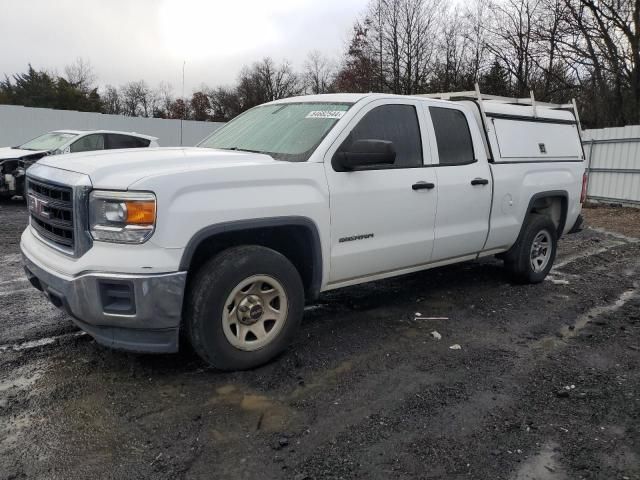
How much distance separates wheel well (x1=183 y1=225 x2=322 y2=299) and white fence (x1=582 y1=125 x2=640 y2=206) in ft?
44.0

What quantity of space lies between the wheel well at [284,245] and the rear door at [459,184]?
1.42m

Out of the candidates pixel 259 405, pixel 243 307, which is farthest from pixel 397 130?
pixel 259 405

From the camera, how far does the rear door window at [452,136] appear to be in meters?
4.93

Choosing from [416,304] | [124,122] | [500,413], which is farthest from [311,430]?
[124,122]

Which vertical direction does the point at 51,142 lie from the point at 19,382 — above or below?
above

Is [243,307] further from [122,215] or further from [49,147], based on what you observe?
[49,147]

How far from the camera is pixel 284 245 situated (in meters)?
4.02

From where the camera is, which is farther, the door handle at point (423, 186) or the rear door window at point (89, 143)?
the rear door window at point (89, 143)

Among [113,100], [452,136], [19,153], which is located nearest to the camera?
[452,136]

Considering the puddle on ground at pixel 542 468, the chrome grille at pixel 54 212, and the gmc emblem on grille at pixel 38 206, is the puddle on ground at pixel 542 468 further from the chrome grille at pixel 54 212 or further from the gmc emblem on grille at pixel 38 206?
the gmc emblem on grille at pixel 38 206

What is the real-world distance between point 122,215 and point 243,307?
1.01m

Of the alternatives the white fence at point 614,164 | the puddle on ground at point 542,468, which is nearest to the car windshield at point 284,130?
the puddle on ground at point 542,468

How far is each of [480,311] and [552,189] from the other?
194cm

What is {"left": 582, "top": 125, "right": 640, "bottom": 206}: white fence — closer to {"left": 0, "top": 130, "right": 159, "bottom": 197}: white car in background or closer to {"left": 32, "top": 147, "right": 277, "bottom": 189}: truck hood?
{"left": 0, "top": 130, "right": 159, "bottom": 197}: white car in background
